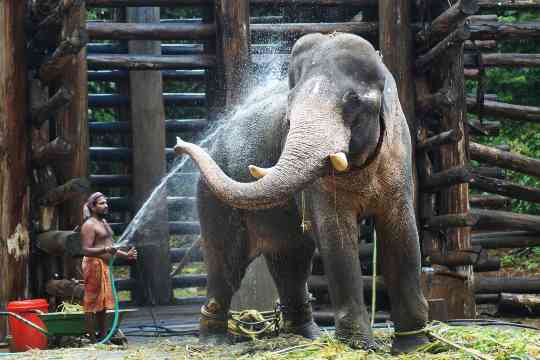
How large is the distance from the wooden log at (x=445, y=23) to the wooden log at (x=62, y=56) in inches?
113

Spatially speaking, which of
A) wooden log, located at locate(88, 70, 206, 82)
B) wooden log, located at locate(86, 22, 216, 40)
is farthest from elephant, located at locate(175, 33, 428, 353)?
wooden log, located at locate(88, 70, 206, 82)

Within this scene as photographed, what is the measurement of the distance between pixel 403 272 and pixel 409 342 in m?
0.41

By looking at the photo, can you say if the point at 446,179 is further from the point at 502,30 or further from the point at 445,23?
the point at 502,30

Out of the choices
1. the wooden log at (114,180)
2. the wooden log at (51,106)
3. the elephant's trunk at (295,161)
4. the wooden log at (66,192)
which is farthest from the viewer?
the wooden log at (114,180)

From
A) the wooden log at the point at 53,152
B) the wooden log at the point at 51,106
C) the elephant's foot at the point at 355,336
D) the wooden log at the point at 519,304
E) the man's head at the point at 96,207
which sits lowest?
the wooden log at the point at 519,304

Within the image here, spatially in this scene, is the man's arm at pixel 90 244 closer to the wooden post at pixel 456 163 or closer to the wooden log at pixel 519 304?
the wooden post at pixel 456 163

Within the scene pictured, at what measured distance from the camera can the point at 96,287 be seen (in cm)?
848

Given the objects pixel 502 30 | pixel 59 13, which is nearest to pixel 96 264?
pixel 59 13

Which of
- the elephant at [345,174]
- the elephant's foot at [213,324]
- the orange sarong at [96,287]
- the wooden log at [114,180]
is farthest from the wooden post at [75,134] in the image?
the elephant at [345,174]

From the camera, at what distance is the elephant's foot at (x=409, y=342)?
21.8ft

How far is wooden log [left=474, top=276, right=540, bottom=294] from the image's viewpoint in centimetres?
1093

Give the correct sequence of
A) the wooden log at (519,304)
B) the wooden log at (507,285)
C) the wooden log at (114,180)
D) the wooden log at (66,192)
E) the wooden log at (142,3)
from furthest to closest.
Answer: the wooden log at (114,180) < the wooden log at (507,285) < the wooden log at (519,304) < the wooden log at (142,3) < the wooden log at (66,192)

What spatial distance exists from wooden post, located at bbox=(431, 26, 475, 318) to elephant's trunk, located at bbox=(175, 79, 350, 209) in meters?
3.43

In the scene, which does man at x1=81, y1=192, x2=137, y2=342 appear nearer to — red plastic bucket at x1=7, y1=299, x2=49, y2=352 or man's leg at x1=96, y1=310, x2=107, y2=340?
man's leg at x1=96, y1=310, x2=107, y2=340
